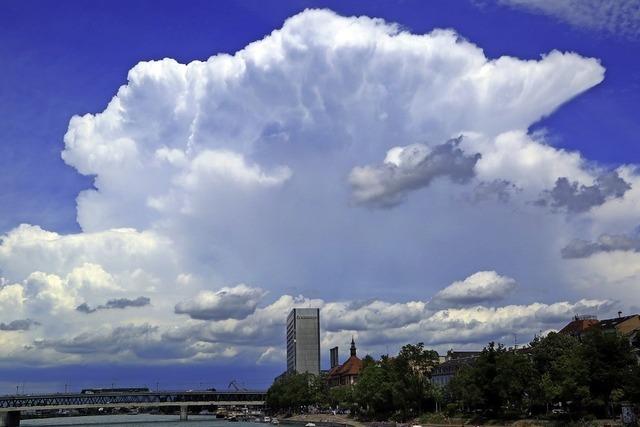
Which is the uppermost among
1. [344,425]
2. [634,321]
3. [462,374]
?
[634,321]

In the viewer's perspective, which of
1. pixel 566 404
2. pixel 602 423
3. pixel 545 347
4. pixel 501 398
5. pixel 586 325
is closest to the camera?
pixel 602 423

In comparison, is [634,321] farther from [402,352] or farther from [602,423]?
[602,423]

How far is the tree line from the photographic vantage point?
111 m

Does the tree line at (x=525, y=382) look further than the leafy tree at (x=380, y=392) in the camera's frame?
No

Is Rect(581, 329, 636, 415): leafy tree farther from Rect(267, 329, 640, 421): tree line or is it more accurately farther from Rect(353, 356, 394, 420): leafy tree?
Rect(353, 356, 394, 420): leafy tree

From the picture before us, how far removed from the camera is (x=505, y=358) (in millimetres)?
143250

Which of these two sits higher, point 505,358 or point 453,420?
point 505,358

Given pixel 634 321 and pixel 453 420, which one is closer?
pixel 453 420

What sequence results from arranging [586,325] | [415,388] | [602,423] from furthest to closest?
[586,325] → [415,388] → [602,423]

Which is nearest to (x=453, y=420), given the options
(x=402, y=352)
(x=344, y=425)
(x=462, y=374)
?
(x=462, y=374)

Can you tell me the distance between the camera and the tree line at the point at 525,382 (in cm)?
11131

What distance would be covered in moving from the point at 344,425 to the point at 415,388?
28323 mm

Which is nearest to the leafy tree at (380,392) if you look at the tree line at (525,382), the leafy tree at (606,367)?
the tree line at (525,382)

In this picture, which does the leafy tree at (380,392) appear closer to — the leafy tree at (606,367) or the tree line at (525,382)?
the tree line at (525,382)
